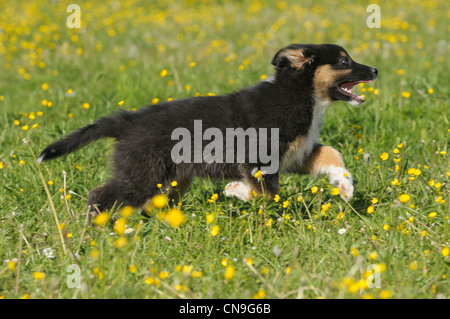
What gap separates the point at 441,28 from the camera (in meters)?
9.70

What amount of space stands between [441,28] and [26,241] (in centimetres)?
808

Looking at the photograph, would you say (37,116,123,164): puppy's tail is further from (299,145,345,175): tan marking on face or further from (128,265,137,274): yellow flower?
(299,145,345,175): tan marking on face

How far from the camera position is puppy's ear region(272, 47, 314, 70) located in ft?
14.3

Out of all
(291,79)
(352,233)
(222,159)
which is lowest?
(352,233)

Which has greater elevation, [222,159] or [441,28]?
[441,28]

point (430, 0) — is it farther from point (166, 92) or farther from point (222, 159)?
point (222, 159)

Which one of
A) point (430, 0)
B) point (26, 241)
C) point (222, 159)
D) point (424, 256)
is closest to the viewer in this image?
point (424, 256)

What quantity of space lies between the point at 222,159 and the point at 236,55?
4.55 m

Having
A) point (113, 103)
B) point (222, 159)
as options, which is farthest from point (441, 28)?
point (222, 159)

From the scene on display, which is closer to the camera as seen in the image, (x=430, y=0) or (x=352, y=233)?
(x=352, y=233)


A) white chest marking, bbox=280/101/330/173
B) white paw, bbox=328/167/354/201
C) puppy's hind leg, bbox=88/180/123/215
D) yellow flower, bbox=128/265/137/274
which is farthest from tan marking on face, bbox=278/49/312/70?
yellow flower, bbox=128/265/137/274

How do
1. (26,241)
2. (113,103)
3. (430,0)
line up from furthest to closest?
(430,0)
(113,103)
(26,241)

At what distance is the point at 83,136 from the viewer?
160 inches

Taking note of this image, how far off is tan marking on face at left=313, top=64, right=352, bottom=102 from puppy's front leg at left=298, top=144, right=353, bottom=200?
0.38 meters
